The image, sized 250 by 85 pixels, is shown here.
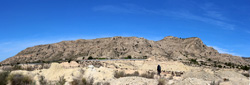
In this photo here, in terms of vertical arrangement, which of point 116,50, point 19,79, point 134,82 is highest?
point 116,50

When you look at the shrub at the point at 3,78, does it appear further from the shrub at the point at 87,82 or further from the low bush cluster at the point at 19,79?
the shrub at the point at 87,82

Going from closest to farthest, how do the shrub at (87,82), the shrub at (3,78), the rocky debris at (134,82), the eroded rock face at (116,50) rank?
the shrub at (3,78) < the rocky debris at (134,82) < the shrub at (87,82) < the eroded rock face at (116,50)

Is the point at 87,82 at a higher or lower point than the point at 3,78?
lower

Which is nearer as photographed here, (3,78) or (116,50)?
(3,78)

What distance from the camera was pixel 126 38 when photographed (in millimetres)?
108250

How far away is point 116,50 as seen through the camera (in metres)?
92.7

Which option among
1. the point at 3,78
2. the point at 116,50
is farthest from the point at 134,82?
the point at 116,50

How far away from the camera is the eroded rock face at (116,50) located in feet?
298

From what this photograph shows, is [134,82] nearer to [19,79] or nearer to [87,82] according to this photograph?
[87,82]

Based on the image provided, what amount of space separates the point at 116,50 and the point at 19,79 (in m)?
71.5

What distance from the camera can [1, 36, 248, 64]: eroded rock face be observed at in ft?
298

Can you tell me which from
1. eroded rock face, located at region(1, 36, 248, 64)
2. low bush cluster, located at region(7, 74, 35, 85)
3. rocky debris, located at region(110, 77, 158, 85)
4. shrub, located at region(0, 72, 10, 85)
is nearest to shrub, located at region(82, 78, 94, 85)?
rocky debris, located at region(110, 77, 158, 85)

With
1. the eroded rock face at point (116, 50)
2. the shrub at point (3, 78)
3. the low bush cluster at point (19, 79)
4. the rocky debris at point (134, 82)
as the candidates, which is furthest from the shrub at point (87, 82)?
the eroded rock face at point (116, 50)

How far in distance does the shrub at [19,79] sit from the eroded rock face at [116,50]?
63091 millimetres
